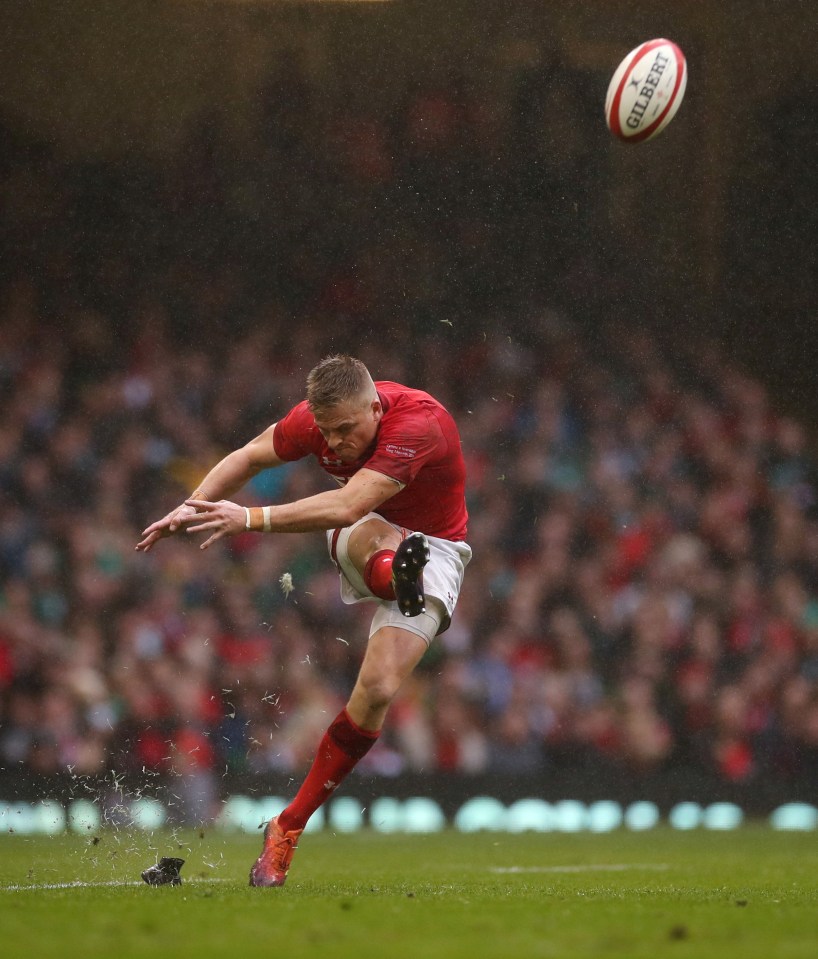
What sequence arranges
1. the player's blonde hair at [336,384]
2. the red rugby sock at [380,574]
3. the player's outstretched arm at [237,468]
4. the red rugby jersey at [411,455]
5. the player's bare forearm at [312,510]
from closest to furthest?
the player's bare forearm at [312,510] < the player's blonde hair at [336,384] < the red rugby jersey at [411,455] < the red rugby sock at [380,574] < the player's outstretched arm at [237,468]

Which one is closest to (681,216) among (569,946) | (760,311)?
(760,311)

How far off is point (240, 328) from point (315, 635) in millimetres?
3424

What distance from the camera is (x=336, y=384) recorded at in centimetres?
559

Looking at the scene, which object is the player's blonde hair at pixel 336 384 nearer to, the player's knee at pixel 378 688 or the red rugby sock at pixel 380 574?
the red rugby sock at pixel 380 574

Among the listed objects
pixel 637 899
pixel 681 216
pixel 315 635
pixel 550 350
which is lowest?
pixel 637 899

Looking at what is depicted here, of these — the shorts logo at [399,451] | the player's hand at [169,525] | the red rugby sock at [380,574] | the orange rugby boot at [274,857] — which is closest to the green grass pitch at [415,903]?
the orange rugby boot at [274,857]

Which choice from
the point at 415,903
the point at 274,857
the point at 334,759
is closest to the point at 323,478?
the point at 334,759

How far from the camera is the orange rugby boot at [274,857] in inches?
221

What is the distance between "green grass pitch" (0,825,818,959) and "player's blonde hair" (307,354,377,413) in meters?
1.81

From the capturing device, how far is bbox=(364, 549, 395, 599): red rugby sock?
583 cm

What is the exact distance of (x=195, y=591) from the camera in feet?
38.1

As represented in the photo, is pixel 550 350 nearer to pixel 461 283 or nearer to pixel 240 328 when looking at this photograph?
pixel 461 283

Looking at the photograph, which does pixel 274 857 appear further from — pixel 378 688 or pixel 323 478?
pixel 323 478

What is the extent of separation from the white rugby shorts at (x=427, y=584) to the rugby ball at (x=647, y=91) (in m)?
3.08
